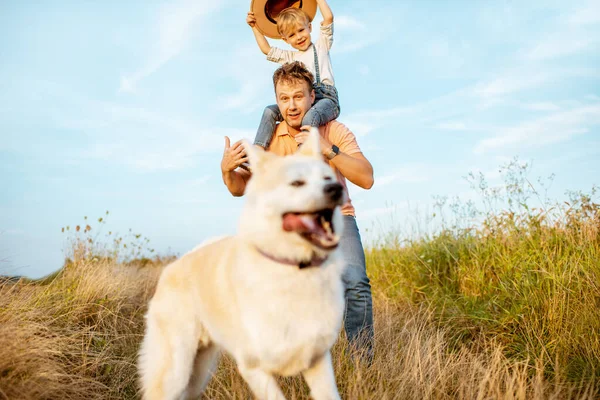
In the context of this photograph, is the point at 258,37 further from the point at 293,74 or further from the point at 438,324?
the point at 438,324

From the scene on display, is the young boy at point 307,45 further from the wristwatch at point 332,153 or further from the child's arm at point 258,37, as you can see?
the wristwatch at point 332,153

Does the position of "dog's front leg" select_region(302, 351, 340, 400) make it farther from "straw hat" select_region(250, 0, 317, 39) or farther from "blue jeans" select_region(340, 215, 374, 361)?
"straw hat" select_region(250, 0, 317, 39)

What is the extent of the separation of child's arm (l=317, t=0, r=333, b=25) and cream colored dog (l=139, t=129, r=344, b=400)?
375 cm

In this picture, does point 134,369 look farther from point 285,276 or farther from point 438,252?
point 438,252

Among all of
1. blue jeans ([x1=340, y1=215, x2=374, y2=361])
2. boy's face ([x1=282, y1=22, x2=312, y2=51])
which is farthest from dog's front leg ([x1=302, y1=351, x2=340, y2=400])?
boy's face ([x1=282, y1=22, x2=312, y2=51])

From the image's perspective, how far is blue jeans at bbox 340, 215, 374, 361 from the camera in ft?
12.0

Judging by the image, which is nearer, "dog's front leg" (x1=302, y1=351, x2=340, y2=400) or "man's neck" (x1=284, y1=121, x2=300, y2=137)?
"dog's front leg" (x1=302, y1=351, x2=340, y2=400)

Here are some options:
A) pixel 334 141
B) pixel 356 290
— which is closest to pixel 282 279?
pixel 356 290

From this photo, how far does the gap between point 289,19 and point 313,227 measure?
4.00m

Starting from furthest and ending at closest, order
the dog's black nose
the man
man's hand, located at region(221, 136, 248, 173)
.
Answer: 1. man's hand, located at region(221, 136, 248, 173)
2. the man
3. the dog's black nose

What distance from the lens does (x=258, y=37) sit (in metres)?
5.86

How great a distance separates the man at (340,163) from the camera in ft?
11.5

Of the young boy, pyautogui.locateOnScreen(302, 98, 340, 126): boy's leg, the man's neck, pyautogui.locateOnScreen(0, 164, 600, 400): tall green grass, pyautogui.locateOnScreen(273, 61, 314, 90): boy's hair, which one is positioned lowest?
Result: pyautogui.locateOnScreen(0, 164, 600, 400): tall green grass

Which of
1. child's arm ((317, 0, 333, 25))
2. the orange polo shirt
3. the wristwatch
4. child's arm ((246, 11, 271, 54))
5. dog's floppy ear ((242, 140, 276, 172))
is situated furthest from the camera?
child's arm ((246, 11, 271, 54))
